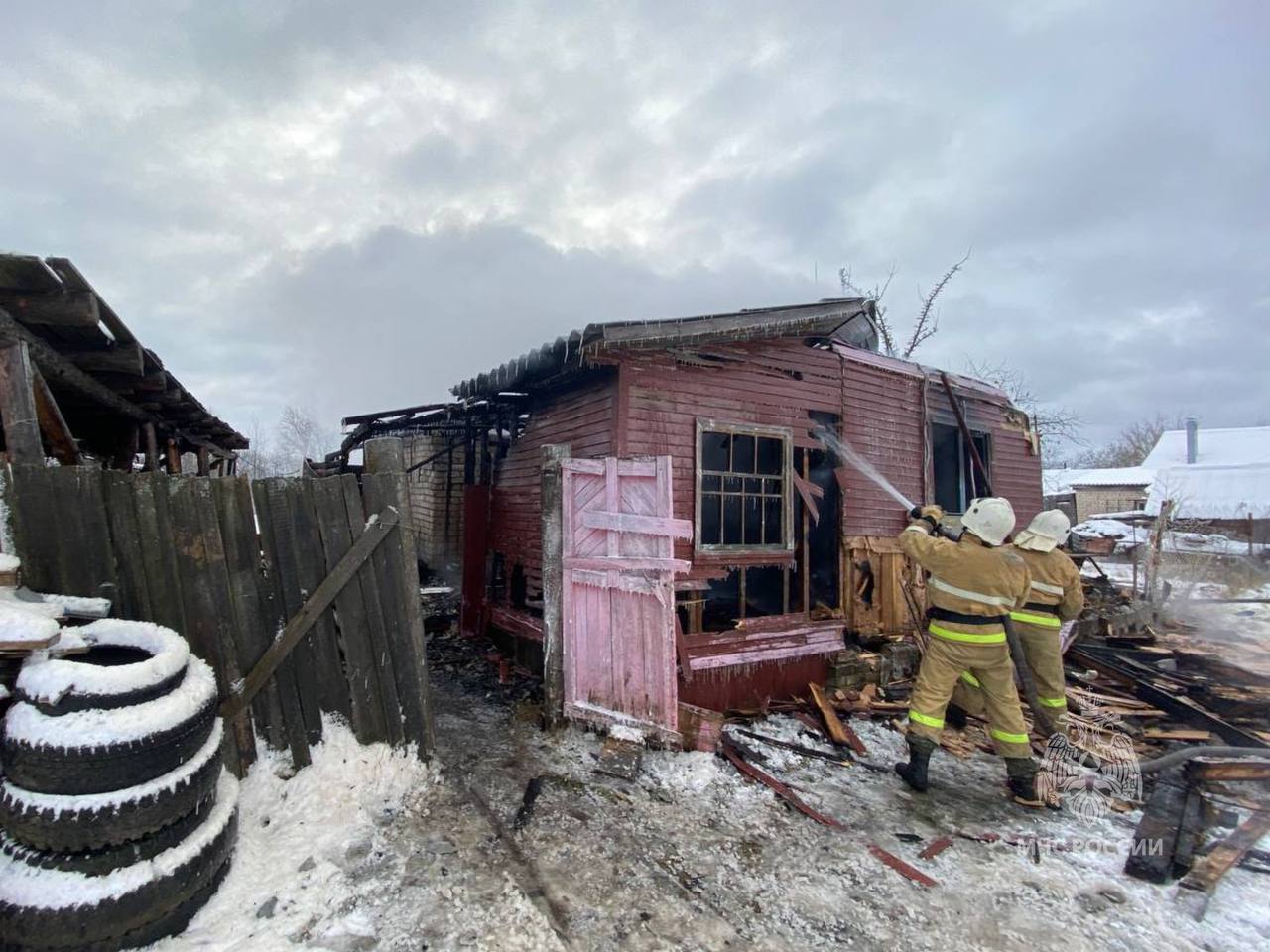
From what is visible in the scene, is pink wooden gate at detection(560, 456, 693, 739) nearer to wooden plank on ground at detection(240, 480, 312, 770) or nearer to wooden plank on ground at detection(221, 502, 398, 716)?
wooden plank on ground at detection(221, 502, 398, 716)

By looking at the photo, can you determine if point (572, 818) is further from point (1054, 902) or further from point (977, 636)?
point (977, 636)

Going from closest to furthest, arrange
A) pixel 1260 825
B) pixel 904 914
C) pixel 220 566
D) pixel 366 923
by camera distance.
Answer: pixel 366 923 → pixel 904 914 → pixel 220 566 → pixel 1260 825

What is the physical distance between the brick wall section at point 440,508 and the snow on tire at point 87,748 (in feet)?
34.1

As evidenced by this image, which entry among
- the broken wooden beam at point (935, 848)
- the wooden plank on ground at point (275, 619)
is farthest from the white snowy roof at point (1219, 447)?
the wooden plank on ground at point (275, 619)

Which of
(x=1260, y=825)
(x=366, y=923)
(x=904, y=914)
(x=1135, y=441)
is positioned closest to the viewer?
(x=366, y=923)

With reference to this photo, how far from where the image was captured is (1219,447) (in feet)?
129

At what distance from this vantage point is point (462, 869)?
3090 mm

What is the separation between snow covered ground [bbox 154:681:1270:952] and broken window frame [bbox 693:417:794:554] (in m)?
2.51

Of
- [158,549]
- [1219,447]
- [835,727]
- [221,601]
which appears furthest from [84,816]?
[1219,447]

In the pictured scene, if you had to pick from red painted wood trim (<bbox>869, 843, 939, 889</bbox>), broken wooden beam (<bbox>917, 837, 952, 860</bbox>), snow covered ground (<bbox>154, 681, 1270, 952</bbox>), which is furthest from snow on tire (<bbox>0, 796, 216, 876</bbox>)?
broken wooden beam (<bbox>917, 837, 952, 860</bbox>)

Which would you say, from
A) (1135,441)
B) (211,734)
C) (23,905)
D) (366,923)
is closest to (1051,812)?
(366,923)

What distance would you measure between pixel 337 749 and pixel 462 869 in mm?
1162

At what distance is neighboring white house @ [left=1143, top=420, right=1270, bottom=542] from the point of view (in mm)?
26203

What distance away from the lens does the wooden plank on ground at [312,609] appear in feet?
11.0
